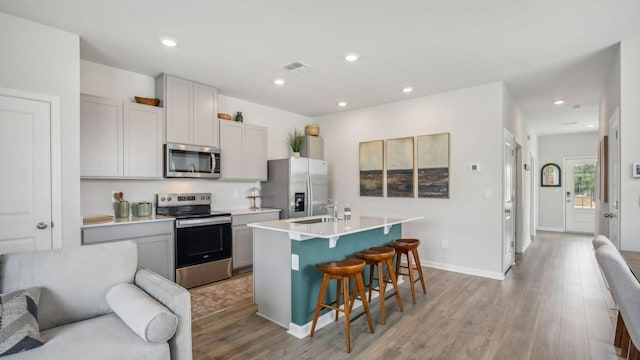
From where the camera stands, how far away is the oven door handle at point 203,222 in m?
3.77

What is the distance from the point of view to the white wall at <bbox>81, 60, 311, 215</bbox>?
3.59 m

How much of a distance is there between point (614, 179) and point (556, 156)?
6.34 m

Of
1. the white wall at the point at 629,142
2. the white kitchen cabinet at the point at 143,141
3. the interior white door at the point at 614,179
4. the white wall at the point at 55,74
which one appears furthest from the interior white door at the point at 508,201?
the white wall at the point at 55,74

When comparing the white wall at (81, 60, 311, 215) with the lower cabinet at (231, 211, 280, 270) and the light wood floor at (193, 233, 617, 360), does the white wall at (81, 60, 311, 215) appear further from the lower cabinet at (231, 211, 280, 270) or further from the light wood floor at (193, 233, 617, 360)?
the light wood floor at (193, 233, 617, 360)

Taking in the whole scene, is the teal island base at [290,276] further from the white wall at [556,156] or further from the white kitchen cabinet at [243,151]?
the white wall at [556,156]

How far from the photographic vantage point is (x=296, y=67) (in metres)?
3.70

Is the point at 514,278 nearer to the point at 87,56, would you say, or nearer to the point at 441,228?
the point at 441,228

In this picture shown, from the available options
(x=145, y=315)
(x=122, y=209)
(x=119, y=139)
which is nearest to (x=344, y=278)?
(x=145, y=315)

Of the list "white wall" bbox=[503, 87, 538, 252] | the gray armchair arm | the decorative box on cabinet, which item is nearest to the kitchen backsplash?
the decorative box on cabinet

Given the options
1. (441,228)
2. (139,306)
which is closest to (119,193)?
(139,306)

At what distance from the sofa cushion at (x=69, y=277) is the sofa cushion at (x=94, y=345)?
0.13m

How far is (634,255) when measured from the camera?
2344mm

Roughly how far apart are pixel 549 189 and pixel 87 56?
10319 millimetres

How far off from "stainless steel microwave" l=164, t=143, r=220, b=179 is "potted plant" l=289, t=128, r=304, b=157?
155 centimetres
